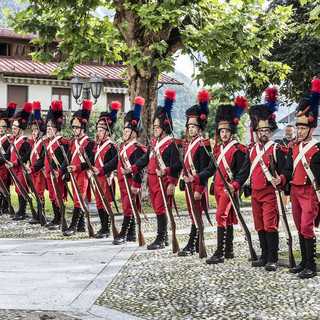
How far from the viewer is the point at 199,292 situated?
6.41m

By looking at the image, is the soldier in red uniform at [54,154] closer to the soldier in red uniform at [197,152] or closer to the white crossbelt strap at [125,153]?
the white crossbelt strap at [125,153]

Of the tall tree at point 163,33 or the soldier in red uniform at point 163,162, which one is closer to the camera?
the soldier in red uniform at point 163,162

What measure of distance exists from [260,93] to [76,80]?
828 cm

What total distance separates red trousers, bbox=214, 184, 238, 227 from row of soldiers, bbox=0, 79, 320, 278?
1 centimetres

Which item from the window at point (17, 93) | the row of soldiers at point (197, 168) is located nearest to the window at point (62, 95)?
the window at point (17, 93)

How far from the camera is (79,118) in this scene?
35.7 ft

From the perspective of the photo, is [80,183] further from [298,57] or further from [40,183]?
[298,57]

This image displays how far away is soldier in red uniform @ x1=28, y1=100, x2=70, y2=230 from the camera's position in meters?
11.5

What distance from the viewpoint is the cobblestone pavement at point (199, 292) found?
5.61m

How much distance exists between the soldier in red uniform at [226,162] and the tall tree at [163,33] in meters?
5.53

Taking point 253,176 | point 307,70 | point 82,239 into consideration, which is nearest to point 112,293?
point 253,176

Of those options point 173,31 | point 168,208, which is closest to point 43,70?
point 173,31

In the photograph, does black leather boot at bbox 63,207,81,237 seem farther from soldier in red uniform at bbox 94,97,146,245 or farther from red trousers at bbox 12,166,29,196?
red trousers at bbox 12,166,29,196

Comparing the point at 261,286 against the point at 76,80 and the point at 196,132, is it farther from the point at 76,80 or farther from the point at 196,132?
the point at 76,80
